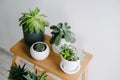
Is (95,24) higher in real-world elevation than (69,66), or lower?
higher

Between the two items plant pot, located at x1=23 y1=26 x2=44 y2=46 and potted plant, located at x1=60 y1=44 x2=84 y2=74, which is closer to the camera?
potted plant, located at x1=60 y1=44 x2=84 y2=74

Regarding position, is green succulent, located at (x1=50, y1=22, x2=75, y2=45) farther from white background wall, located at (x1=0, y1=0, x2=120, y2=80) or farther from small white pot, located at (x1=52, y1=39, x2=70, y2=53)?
white background wall, located at (x1=0, y1=0, x2=120, y2=80)

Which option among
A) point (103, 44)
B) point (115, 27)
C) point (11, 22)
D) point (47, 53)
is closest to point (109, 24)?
point (115, 27)

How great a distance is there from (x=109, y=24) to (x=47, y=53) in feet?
1.36

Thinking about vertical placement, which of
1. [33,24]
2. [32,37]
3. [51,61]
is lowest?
[51,61]

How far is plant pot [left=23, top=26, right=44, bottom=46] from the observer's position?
1302mm

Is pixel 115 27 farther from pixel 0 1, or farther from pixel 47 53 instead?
pixel 0 1

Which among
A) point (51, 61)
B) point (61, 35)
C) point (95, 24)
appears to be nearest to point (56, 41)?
point (61, 35)

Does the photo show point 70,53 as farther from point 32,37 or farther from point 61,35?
point 32,37

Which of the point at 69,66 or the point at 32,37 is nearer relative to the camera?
the point at 69,66

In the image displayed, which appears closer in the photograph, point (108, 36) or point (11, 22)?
point (108, 36)

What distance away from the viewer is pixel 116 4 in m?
1.18

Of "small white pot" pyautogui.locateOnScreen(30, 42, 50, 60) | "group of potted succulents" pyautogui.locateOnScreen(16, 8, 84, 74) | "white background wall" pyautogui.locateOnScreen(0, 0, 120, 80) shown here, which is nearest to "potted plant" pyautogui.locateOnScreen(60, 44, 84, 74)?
"group of potted succulents" pyautogui.locateOnScreen(16, 8, 84, 74)

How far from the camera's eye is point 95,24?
1334 mm
